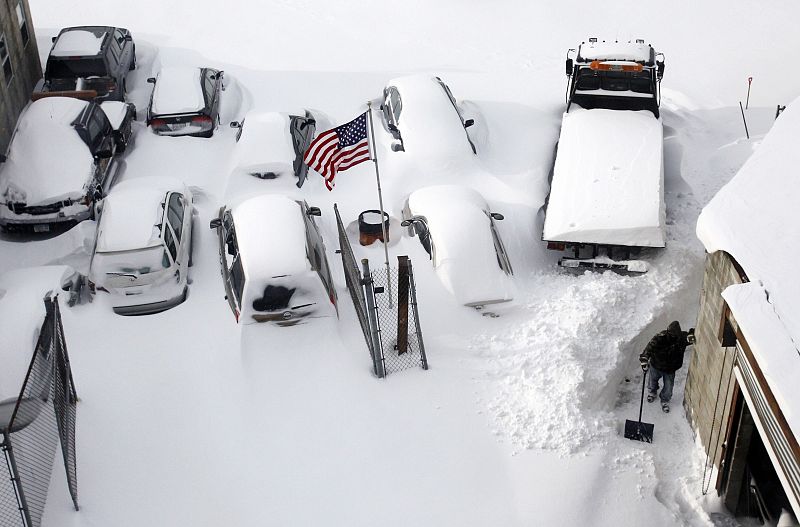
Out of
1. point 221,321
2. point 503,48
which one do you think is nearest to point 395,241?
point 221,321

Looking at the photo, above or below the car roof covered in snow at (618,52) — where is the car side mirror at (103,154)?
below

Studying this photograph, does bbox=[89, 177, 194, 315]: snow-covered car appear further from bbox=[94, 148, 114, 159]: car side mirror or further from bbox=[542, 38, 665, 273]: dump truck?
bbox=[542, 38, 665, 273]: dump truck

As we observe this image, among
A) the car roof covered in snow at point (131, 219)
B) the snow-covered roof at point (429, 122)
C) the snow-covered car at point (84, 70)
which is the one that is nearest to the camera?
the car roof covered in snow at point (131, 219)

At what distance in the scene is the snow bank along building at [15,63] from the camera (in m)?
18.2

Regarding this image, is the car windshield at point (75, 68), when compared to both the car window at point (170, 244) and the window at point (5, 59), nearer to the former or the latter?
the window at point (5, 59)

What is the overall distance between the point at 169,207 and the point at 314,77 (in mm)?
7112

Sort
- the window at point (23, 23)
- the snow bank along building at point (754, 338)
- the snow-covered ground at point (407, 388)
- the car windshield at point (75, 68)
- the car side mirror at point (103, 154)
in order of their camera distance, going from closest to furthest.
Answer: the snow bank along building at point (754, 338) → the snow-covered ground at point (407, 388) → the car side mirror at point (103, 154) → the car windshield at point (75, 68) → the window at point (23, 23)

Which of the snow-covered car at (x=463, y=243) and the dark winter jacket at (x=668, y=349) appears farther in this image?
the snow-covered car at (x=463, y=243)

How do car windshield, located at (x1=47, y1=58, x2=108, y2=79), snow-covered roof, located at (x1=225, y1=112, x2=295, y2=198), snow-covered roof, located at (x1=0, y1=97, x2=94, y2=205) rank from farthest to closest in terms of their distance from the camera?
car windshield, located at (x1=47, y1=58, x2=108, y2=79), snow-covered roof, located at (x1=225, y1=112, x2=295, y2=198), snow-covered roof, located at (x1=0, y1=97, x2=94, y2=205)

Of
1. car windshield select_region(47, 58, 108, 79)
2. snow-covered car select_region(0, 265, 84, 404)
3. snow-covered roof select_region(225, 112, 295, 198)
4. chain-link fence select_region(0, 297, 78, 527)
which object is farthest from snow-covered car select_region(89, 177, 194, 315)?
car windshield select_region(47, 58, 108, 79)

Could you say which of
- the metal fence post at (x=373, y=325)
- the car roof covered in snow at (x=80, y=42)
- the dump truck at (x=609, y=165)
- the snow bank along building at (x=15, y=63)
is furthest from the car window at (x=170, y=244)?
the car roof covered in snow at (x=80, y=42)

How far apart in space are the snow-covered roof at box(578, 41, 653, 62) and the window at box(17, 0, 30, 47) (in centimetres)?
1179

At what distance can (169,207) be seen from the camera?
14406mm

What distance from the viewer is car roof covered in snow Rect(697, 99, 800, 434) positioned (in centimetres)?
861
